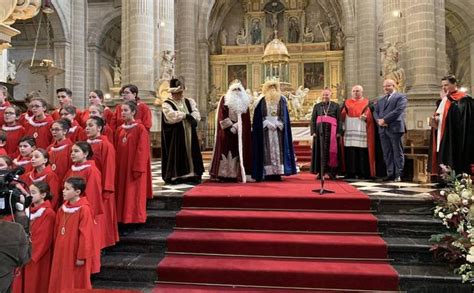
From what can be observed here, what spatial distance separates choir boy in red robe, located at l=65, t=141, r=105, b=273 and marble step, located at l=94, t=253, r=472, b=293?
1.32 feet

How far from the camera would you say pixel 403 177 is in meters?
7.58

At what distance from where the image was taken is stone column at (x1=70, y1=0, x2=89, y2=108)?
61.5 ft

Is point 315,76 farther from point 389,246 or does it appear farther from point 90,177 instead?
point 90,177

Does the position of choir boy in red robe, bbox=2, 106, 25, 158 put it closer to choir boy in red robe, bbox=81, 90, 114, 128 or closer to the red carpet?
choir boy in red robe, bbox=81, 90, 114, 128

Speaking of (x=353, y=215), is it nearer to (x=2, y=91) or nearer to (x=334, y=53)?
(x=2, y=91)

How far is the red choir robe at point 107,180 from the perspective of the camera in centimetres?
446

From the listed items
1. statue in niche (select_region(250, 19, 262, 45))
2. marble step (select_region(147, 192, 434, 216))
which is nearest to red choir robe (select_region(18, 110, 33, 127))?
marble step (select_region(147, 192, 434, 216))

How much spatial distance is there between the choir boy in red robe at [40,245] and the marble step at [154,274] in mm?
619

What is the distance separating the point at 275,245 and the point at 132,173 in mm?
1913

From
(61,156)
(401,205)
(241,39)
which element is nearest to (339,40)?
(241,39)

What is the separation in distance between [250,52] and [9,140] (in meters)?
22.2


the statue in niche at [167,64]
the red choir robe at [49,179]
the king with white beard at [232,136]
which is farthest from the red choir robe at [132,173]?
the statue in niche at [167,64]

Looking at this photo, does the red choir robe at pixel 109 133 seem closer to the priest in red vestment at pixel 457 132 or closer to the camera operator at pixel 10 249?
the camera operator at pixel 10 249

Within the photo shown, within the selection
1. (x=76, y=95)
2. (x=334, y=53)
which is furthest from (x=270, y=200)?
(x=334, y=53)
